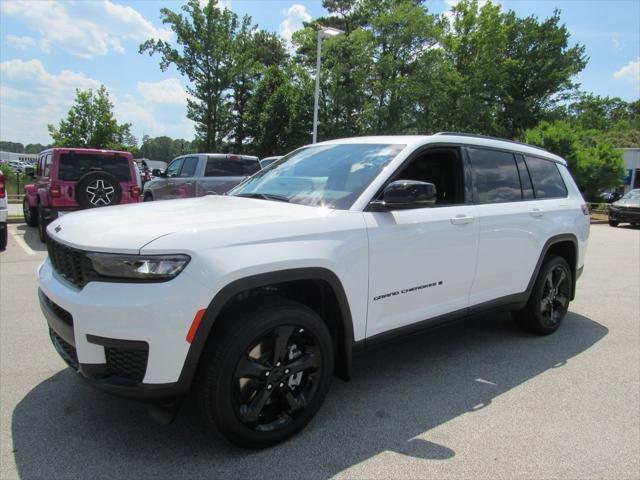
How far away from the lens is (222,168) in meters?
11.1

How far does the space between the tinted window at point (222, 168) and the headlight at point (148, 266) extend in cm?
877

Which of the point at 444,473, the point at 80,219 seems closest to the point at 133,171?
the point at 80,219

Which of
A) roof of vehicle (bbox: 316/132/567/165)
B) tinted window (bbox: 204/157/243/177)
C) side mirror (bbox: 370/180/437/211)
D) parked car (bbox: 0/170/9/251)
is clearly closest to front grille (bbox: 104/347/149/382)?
side mirror (bbox: 370/180/437/211)

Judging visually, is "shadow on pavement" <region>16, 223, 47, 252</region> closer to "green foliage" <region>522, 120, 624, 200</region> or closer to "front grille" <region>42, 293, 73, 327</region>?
"front grille" <region>42, 293, 73, 327</region>

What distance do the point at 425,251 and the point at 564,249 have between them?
2.44 meters

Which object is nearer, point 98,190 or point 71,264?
point 71,264

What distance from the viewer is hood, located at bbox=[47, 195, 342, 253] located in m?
2.33

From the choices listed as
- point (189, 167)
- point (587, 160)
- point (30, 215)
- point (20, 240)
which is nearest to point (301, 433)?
point (189, 167)

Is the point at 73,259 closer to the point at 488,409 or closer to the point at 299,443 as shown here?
the point at 299,443

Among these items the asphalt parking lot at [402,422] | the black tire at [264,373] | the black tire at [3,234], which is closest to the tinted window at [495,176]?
the asphalt parking lot at [402,422]

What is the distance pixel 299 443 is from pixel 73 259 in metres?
1.60

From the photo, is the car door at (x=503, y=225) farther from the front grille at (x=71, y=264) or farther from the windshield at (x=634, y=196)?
the windshield at (x=634, y=196)

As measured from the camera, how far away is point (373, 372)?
3.76 meters

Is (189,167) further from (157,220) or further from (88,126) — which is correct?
(88,126)
